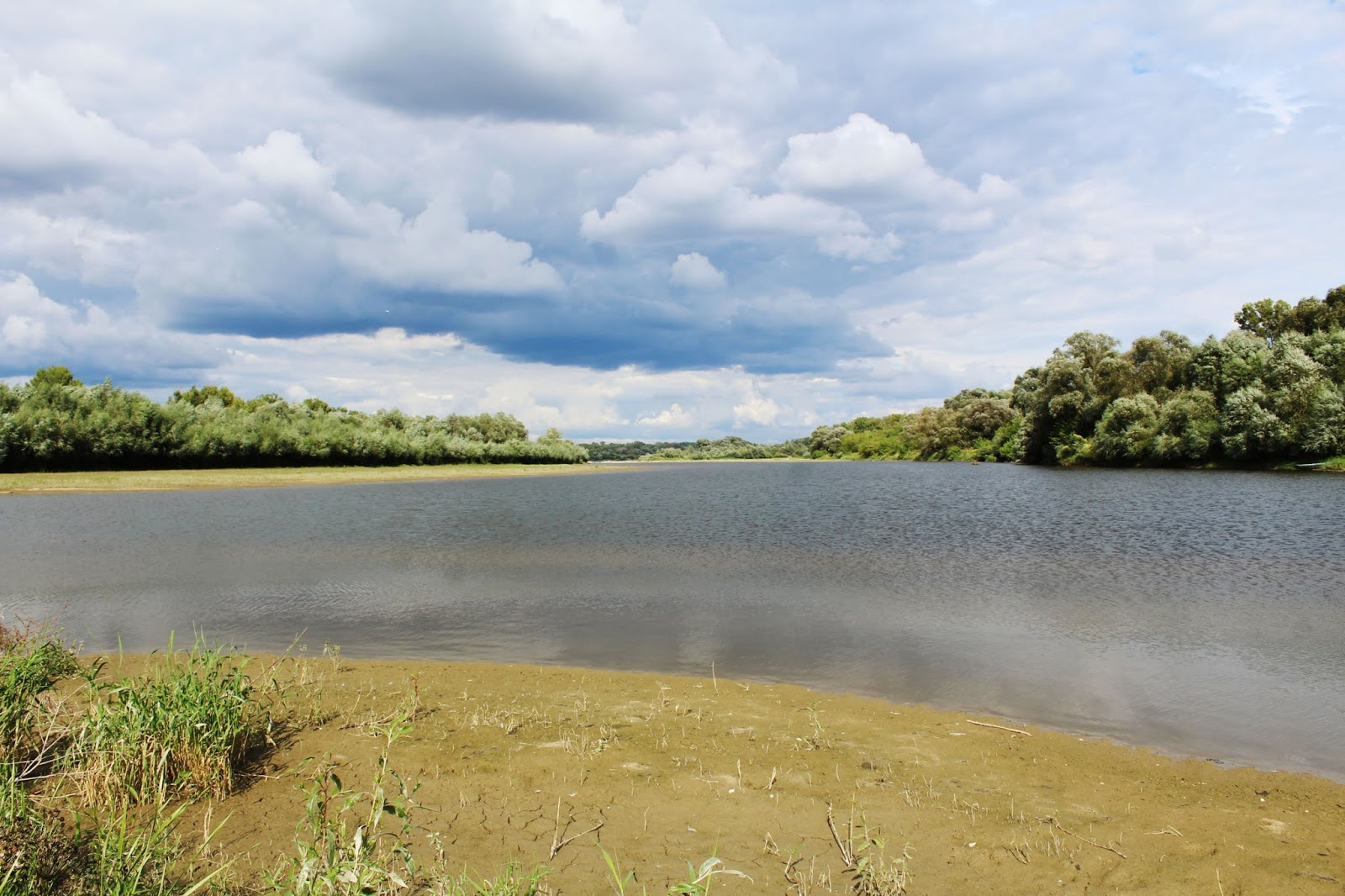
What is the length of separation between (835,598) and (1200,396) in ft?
241

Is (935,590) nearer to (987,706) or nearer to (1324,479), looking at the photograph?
(987,706)

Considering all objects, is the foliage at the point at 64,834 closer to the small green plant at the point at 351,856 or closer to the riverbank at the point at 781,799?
the small green plant at the point at 351,856

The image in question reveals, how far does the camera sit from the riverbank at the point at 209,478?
56.3 metres

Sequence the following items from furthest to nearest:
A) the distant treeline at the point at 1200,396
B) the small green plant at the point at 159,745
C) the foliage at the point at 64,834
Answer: the distant treeline at the point at 1200,396, the small green plant at the point at 159,745, the foliage at the point at 64,834

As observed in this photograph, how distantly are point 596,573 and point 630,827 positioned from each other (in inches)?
581

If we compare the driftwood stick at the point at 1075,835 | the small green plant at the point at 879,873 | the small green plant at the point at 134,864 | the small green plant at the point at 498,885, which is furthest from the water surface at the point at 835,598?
the small green plant at the point at 134,864

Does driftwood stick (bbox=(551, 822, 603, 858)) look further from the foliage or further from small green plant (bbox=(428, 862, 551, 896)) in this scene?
the foliage

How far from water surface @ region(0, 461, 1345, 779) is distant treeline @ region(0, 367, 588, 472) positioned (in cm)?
3580

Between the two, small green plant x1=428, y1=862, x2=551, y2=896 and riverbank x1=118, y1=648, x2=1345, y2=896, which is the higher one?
small green plant x1=428, y1=862, x2=551, y2=896

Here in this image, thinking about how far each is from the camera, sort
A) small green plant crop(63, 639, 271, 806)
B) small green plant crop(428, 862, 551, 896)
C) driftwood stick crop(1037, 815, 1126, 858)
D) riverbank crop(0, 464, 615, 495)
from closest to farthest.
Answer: small green plant crop(428, 862, 551, 896) < driftwood stick crop(1037, 815, 1126, 858) < small green plant crop(63, 639, 271, 806) < riverbank crop(0, 464, 615, 495)

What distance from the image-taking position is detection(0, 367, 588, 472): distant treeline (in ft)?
208

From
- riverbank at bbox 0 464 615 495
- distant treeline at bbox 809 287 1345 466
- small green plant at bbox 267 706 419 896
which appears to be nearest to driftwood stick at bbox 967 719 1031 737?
small green plant at bbox 267 706 419 896

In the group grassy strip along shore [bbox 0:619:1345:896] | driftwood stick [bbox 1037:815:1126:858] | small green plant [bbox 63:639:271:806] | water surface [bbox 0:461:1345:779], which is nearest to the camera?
grassy strip along shore [bbox 0:619:1345:896]

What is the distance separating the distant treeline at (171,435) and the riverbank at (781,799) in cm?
7351
